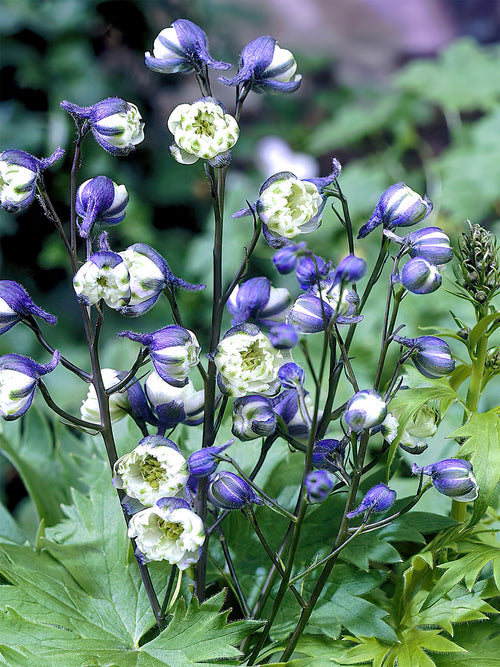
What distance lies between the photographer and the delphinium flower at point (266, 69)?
1.46 feet

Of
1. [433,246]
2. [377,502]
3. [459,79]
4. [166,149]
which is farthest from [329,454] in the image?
[459,79]

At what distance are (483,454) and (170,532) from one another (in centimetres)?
21

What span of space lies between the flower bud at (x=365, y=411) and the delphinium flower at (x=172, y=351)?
10 cm

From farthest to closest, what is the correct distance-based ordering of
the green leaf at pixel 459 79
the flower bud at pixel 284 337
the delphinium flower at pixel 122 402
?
the green leaf at pixel 459 79 < the delphinium flower at pixel 122 402 < the flower bud at pixel 284 337

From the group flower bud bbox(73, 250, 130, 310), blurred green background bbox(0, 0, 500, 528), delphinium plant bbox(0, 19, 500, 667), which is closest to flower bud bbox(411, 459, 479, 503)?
delphinium plant bbox(0, 19, 500, 667)

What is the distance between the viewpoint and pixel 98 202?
0.45 metres

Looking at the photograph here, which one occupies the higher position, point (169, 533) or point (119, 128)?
point (119, 128)

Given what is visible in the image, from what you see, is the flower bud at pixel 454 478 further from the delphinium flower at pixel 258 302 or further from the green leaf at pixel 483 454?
the delphinium flower at pixel 258 302

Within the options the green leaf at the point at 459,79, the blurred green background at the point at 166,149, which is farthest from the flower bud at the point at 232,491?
the green leaf at the point at 459,79

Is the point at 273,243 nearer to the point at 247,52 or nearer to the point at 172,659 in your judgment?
the point at 247,52

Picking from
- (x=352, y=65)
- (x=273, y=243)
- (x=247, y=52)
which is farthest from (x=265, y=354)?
(x=352, y=65)

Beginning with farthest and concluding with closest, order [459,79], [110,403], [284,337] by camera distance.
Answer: [459,79], [110,403], [284,337]

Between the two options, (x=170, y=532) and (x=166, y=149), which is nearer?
(x=170, y=532)

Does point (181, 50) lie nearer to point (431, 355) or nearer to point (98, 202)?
point (98, 202)
